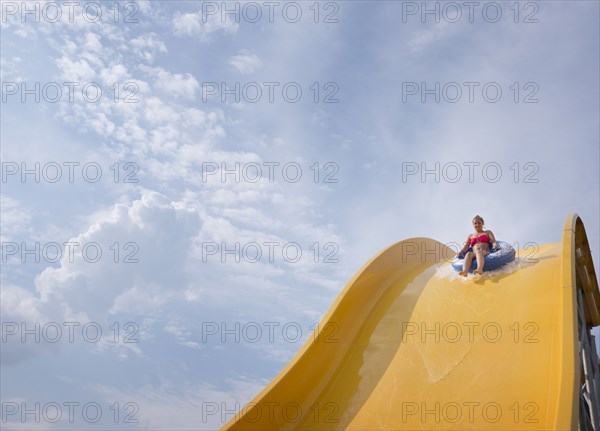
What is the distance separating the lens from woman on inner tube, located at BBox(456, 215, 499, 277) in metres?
8.04

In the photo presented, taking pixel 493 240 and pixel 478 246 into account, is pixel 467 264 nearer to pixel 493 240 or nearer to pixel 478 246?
pixel 478 246

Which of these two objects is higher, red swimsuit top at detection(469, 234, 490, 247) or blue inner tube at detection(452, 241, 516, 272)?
red swimsuit top at detection(469, 234, 490, 247)

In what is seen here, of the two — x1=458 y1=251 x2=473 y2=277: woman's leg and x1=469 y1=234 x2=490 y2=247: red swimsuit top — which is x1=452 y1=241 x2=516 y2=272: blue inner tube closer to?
x1=458 y1=251 x2=473 y2=277: woman's leg

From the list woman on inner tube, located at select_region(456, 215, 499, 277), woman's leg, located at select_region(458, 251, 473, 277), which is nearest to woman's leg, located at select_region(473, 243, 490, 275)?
woman on inner tube, located at select_region(456, 215, 499, 277)

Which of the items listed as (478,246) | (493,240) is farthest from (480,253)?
(493,240)

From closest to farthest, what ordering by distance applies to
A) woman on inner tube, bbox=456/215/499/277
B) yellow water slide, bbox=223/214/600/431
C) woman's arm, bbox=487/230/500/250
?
1. yellow water slide, bbox=223/214/600/431
2. woman on inner tube, bbox=456/215/499/277
3. woman's arm, bbox=487/230/500/250

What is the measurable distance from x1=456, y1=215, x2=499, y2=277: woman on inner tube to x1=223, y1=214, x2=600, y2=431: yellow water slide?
22 centimetres

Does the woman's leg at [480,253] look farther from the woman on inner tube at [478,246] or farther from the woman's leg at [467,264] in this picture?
the woman's leg at [467,264]

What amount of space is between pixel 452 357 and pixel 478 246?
250 cm

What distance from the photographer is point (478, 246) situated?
8148 millimetres

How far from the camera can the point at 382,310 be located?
7.65 m

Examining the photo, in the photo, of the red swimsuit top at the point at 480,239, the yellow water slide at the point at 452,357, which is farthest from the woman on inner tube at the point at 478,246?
the yellow water slide at the point at 452,357

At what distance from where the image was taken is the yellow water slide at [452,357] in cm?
526

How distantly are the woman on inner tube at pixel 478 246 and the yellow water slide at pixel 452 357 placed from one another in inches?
8.7
